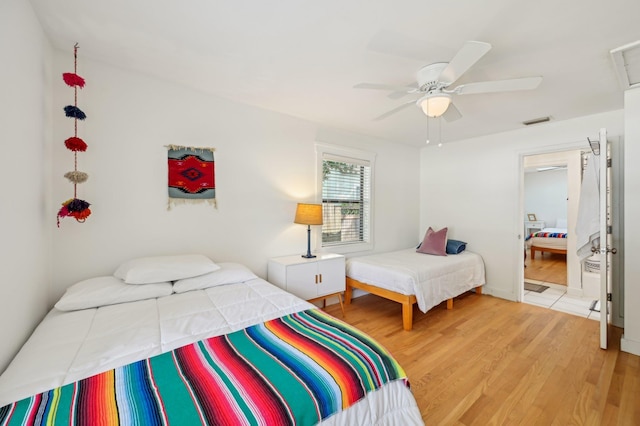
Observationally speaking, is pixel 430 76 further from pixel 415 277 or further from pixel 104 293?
pixel 104 293

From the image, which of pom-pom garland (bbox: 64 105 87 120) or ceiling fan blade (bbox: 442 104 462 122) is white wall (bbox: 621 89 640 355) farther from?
pom-pom garland (bbox: 64 105 87 120)

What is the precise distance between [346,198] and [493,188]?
2196mm

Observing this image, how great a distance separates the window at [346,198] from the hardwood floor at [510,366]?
1003mm

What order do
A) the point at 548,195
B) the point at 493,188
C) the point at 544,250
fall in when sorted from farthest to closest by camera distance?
the point at 548,195 → the point at 544,250 → the point at 493,188

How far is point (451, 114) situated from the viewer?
2305 mm

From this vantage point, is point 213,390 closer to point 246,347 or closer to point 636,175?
point 246,347

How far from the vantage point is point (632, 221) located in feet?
7.77

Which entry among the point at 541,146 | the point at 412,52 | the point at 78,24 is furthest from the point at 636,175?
the point at 78,24

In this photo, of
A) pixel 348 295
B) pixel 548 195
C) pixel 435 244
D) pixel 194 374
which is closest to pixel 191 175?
pixel 194 374

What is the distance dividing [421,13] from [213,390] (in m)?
2.12

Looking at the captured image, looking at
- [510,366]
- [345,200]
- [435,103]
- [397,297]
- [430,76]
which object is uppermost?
[430,76]

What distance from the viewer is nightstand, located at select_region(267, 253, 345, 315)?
280 cm

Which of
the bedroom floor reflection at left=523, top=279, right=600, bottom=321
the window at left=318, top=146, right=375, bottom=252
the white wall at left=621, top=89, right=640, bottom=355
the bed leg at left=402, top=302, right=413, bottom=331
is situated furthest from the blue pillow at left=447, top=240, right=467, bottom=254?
the white wall at left=621, top=89, right=640, bottom=355

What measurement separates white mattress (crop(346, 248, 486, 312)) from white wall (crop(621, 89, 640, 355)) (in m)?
1.48
